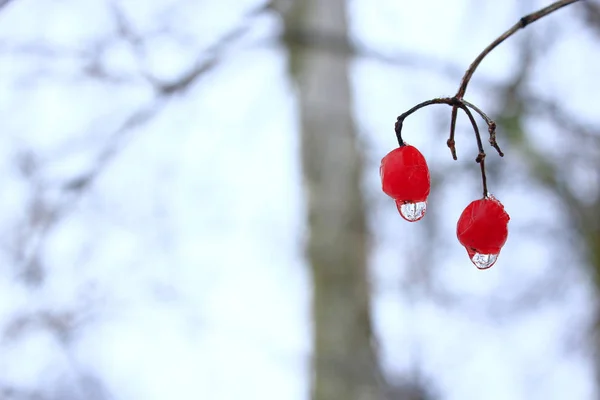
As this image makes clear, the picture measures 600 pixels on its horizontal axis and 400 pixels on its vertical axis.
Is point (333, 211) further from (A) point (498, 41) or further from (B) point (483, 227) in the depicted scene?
(A) point (498, 41)

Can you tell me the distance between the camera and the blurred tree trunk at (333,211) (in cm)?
294

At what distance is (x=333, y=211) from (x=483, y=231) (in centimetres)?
218

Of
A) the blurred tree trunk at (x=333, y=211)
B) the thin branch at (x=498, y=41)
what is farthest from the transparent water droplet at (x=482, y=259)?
the blurred tree trunk at (x=333, y=211)

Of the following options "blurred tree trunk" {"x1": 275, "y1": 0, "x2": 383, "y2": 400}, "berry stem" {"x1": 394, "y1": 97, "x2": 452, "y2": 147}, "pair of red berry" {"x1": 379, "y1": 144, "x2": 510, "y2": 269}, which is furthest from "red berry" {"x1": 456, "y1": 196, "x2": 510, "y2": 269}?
"blurred tree trunk" {"x1": 275, "y1": 0, "x2": 383, "y2": 400}

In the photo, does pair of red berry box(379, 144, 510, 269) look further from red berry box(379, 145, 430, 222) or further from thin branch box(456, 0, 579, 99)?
thin branch box(456, 0, 579, 99)

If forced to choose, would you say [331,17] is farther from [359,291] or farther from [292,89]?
[359,291]

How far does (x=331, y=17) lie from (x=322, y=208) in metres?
1.05

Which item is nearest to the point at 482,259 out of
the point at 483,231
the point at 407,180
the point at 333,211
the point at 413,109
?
the point at 483,231

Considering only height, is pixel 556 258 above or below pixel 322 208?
above

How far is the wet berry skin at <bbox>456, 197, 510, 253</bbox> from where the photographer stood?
101 centimetres

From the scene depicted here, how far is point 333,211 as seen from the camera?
318cm

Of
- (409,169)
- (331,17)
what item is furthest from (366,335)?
(409,169)

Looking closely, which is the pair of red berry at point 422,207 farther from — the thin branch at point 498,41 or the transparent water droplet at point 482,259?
the thin branch at point 498,41

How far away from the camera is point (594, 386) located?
550 centimetres
